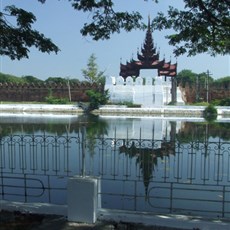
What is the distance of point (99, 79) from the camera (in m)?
57.4

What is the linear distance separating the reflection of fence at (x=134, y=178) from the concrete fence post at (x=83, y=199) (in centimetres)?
70

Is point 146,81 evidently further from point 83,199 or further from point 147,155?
point 83,199

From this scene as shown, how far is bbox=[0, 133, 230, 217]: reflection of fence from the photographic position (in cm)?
623

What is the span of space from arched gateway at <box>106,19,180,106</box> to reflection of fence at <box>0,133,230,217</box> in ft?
108

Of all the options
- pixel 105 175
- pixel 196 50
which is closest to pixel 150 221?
pixel 196 50

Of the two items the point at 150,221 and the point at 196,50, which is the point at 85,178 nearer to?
the point at 150,221

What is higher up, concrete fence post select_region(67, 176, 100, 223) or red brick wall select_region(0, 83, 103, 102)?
red brick wall select_region(0, 83, 103, 102)

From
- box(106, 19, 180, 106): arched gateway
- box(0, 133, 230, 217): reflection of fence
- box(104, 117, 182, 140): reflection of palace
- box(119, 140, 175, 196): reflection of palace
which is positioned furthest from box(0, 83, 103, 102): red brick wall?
box(0, 133, 230, 217): reflection of fence

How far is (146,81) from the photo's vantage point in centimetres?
4588

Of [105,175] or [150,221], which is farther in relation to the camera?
[105,175]

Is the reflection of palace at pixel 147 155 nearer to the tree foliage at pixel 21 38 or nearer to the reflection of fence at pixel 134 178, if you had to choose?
the reflection of fence at pixel 134 178

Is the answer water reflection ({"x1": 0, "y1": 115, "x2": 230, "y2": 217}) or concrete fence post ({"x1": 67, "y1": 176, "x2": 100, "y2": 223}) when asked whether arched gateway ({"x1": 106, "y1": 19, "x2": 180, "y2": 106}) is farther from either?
concrete fence post ({"x1": 67, "y1": 176, "x2": 100, "y2": 223})

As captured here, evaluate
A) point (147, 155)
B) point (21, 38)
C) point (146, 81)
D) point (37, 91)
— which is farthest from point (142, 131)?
point (37, 91)

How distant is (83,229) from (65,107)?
112 ft
